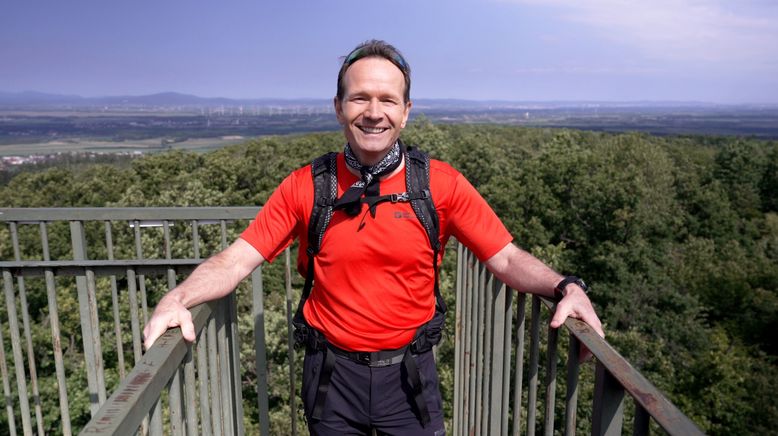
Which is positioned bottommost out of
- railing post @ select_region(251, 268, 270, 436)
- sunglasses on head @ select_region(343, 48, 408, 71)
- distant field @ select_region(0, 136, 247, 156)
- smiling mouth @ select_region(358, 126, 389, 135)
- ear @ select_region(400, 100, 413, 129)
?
distant field @ select_region(0, 136, 247, 156)

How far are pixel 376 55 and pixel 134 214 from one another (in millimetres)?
1969

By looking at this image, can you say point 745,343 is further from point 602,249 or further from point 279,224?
point 279,224

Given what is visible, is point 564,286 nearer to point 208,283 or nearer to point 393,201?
point 393,201

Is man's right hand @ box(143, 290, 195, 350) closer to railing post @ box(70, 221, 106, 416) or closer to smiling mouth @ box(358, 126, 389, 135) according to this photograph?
smiling mouth @ box(358, 126, 389, 135)

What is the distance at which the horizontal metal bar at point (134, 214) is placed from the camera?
338 cm

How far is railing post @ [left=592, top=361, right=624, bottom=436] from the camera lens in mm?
1542

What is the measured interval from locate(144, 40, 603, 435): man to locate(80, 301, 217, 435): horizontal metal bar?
410 mm

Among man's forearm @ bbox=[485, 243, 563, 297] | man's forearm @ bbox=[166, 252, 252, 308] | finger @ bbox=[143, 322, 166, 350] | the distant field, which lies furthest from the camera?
the distant field

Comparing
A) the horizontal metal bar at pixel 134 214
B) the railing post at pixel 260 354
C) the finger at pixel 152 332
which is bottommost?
the railing post at pixel 260 354

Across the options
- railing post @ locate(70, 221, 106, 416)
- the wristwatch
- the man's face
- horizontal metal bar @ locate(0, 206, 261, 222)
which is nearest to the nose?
the man's face

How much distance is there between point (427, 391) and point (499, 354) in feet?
1.97

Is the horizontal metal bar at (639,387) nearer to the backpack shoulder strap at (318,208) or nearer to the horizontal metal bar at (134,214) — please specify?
the backpack shoulder strap at (318,208)

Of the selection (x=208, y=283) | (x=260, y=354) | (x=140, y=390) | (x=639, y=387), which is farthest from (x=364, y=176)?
(x=260, y=354)

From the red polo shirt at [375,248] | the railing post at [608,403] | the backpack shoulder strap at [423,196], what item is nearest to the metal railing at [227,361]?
the railing post at [608,403]
